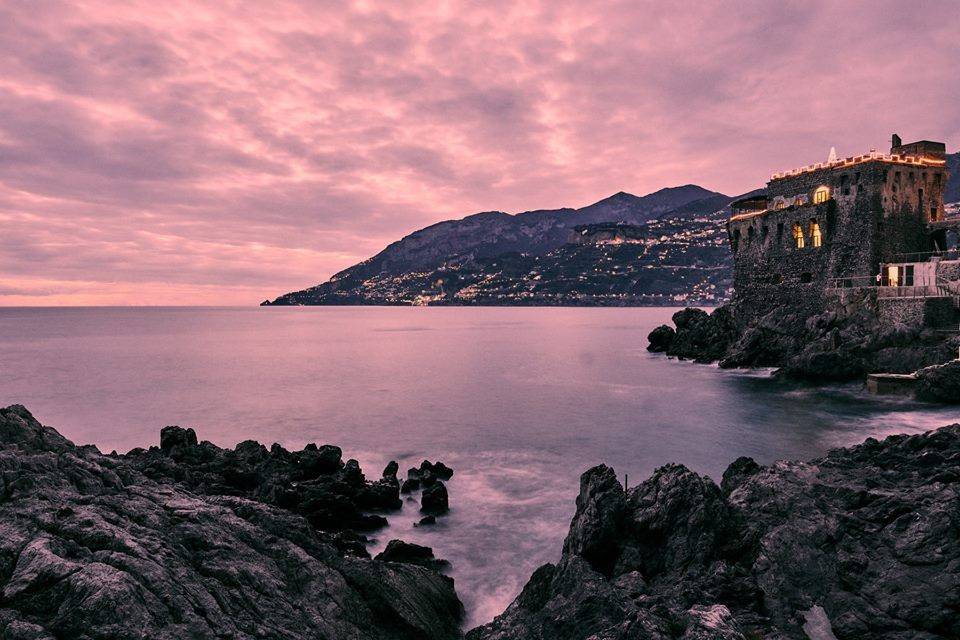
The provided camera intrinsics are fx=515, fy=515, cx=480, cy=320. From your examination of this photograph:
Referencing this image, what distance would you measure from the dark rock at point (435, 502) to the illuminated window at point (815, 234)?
47.4 m

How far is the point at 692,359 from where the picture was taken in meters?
61.8

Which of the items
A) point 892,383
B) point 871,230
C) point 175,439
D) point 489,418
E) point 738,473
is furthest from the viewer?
point 871,230

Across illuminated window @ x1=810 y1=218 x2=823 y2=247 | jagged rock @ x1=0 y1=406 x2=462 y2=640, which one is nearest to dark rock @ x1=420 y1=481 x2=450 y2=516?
jagged rock @ x1=0 y1=406 x2=462 y2=640

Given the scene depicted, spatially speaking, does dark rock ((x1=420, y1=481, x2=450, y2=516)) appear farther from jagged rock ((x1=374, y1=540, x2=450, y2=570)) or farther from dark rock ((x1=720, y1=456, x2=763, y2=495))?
dark rock ((x1=720, y1=456, x2=763, y2=495))

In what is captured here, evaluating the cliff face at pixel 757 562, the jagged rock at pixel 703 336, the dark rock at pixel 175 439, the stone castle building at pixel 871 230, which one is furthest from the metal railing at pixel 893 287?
the dark rock at pixel 175 439

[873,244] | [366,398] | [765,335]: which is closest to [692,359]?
[765,335]

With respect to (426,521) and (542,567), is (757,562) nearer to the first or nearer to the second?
(542,567)

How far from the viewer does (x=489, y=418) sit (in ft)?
121

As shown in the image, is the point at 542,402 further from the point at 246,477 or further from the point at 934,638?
the point at 934,638

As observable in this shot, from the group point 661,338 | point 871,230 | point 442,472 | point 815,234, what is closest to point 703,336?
point 661,338

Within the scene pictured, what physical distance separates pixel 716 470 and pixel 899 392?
1974 cm

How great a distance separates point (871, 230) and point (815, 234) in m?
5.08

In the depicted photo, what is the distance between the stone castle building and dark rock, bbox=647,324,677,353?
65.3ft

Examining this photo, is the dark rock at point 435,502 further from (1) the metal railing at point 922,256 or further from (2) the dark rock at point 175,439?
(1) the metal railing at point 922,256
